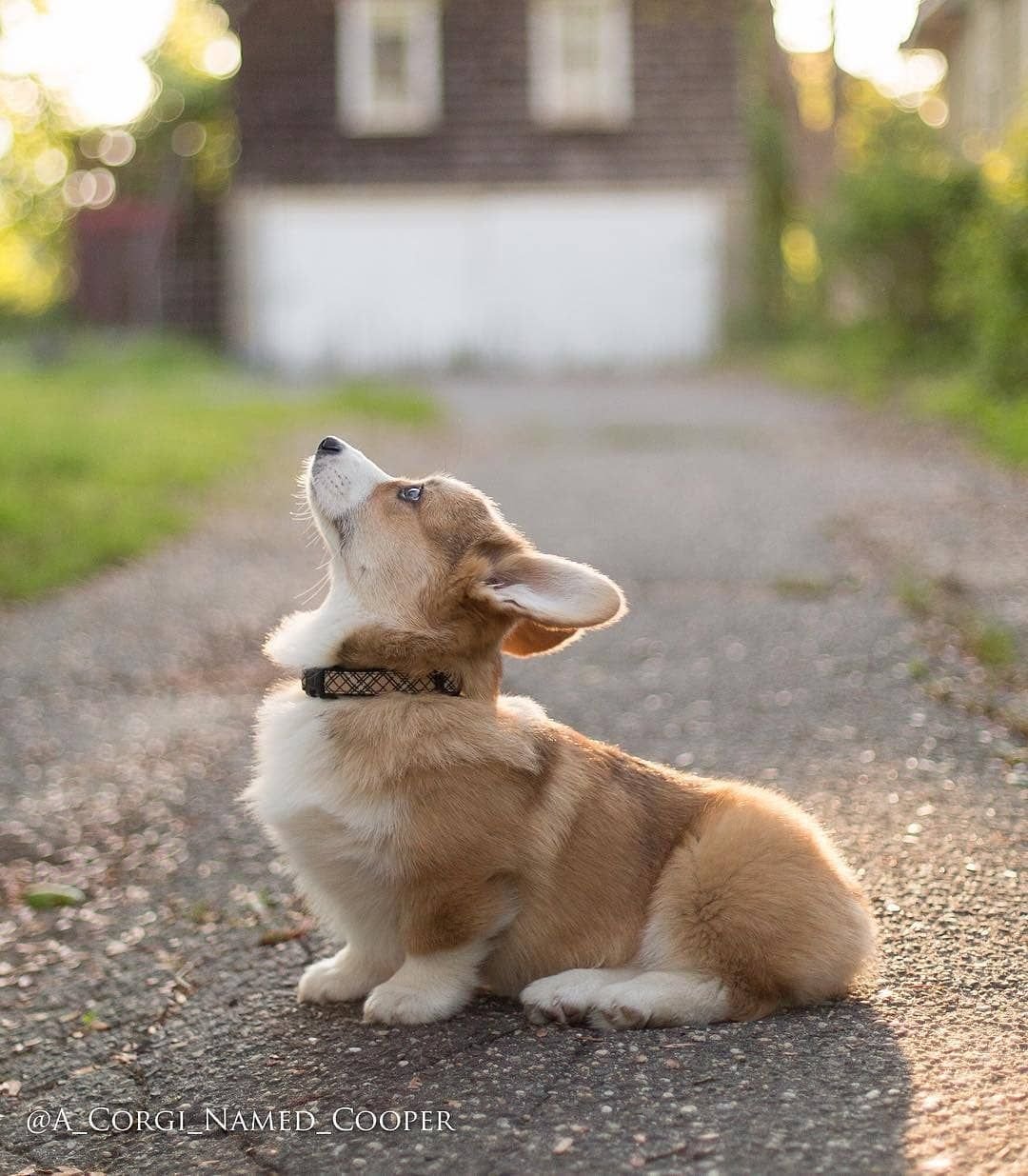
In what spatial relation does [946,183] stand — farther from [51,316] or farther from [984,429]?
[51,316]

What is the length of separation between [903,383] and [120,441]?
8.43 metres

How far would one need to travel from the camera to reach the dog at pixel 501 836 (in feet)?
10.0

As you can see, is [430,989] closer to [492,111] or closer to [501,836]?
[501,836]

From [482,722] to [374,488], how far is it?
0.69 meters

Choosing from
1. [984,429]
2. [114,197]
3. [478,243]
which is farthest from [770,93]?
[984,429]

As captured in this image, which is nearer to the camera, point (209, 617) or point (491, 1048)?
point (491, 1048)

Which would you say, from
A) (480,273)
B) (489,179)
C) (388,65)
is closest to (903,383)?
(480,273)

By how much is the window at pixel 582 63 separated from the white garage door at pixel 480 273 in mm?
1168

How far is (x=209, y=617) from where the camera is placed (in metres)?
7.57

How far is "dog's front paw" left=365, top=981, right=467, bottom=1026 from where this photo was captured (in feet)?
10.3

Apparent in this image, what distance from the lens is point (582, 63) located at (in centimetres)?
2170

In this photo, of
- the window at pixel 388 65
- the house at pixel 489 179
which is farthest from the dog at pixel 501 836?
the window at pixel 388 65

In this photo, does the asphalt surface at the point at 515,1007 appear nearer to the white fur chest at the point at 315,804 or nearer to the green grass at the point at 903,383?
the white fur chest at the point at 315,804

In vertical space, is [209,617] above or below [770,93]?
below
